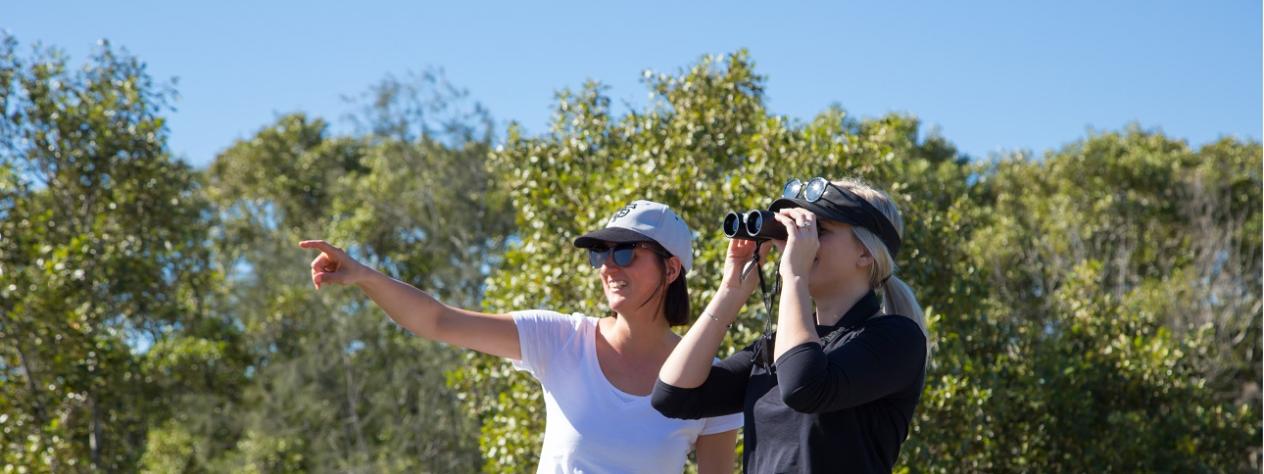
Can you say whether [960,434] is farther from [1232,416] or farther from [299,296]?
[299,296]

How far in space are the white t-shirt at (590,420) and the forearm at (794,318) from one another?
86 cm

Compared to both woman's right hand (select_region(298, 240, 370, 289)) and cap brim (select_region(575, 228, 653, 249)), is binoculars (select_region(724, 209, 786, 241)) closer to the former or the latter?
cap brim (select_region(575, 228, 653, 249))

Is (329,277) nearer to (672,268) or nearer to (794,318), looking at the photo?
(672,268)

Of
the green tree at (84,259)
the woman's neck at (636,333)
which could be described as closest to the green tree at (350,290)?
the green tree at (84,259)

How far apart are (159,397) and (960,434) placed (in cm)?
1079

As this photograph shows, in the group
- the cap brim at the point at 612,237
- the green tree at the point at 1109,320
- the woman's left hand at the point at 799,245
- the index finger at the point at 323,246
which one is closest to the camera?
the woman's left hand at the point at 799,245

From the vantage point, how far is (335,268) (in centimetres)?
313

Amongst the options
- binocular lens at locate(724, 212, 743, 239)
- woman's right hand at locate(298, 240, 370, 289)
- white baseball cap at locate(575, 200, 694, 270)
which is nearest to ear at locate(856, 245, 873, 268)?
binocular lens at locate(724, 212, 743, 239)

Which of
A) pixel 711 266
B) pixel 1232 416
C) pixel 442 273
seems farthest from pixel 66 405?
pixel 442 273

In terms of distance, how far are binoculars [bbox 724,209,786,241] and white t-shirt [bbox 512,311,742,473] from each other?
771mm

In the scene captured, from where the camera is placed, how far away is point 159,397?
1655cm

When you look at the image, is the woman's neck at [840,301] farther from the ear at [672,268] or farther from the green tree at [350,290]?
the green tree at [350,290]

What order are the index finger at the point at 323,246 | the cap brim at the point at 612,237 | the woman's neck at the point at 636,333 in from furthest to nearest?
the woman's neck at the point at 636,333 < the cap brim at the point at 612,237 < the index finger at the point at 323,246

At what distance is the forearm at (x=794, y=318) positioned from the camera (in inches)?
102
